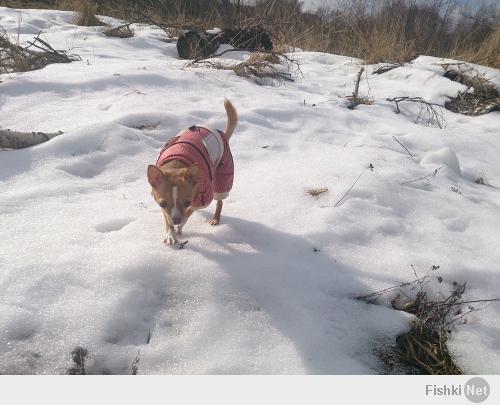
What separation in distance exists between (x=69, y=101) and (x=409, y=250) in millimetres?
3458

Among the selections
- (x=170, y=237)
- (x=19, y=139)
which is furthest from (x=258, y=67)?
(x=170, y=237)

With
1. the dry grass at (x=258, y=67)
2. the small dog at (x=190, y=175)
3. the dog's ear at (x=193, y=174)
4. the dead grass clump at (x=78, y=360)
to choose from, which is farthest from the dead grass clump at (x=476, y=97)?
the dead grass clump at (x=78, y=360)

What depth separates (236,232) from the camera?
2514 millimetres

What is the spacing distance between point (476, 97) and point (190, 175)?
447 cm

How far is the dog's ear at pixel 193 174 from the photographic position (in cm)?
215

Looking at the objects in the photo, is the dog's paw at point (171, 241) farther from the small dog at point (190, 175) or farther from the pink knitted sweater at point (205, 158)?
the pink knitted sweater at point (205, 158)

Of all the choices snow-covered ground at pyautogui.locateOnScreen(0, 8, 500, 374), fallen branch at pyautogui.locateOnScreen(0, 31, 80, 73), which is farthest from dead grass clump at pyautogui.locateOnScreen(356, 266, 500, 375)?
fallen branch at pyautogui.locateOnScreen(0, 31, 80, 73)

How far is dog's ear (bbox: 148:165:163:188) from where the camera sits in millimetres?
2111

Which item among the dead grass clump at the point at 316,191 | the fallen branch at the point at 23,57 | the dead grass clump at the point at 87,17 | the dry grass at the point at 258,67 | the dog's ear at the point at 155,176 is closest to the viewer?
the dog's ear at the point at 155,176

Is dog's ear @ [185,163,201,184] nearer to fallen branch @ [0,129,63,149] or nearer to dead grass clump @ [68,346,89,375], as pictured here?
dead grass clump @ [68,346,89,375]

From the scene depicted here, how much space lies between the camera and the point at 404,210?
109 inches

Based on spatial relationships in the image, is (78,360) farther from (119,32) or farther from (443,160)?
(119,32)

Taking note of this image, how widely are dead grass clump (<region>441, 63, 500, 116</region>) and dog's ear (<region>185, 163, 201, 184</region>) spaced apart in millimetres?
4043
